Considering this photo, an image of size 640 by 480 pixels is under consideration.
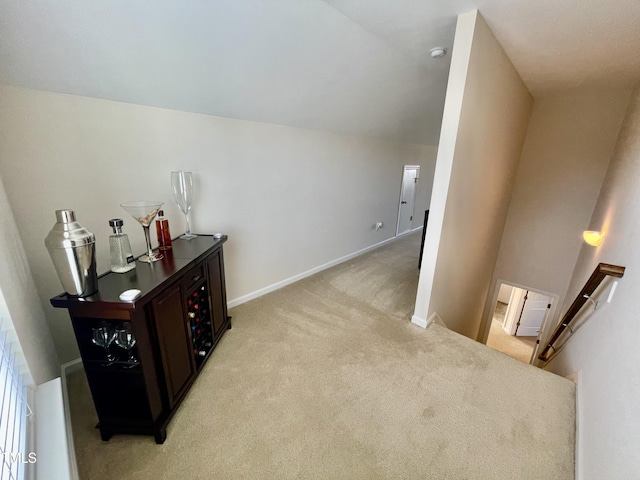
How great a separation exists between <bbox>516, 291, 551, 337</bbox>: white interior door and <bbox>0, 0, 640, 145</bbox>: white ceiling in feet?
14.6

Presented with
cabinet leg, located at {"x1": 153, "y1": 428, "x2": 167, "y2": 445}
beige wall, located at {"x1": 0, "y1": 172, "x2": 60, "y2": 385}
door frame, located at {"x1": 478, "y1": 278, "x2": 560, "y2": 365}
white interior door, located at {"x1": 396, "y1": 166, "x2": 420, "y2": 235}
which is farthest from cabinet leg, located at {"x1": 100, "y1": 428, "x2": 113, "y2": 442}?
door frame, located at {"x1": 478, "y1": 278, "x2": 560, "y2": 365}

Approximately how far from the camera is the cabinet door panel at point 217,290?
80.7 inches

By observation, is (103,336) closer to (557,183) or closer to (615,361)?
(615,361)

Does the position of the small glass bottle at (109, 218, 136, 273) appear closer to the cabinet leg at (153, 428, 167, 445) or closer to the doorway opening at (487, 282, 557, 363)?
the cabinet leg at (153, 428, 167, 445)

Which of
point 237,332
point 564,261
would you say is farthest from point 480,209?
point 237,332

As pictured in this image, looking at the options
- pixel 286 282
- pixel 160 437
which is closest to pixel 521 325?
pixel 286 282

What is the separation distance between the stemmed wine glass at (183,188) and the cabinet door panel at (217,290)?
0.46 m

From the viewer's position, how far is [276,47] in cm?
189

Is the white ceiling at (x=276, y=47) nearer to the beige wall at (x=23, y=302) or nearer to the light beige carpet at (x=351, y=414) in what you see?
the beige wall at (x=23, y=302)

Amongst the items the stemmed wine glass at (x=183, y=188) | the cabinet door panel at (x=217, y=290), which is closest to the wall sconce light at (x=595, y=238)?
the cabinet door panel at (x=217, y=290)

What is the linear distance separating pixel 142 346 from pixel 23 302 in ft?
2.11

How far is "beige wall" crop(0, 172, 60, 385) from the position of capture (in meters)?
1.17

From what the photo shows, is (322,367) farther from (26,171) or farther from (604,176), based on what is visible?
(604,176)

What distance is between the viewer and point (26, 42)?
1290 millimetres
